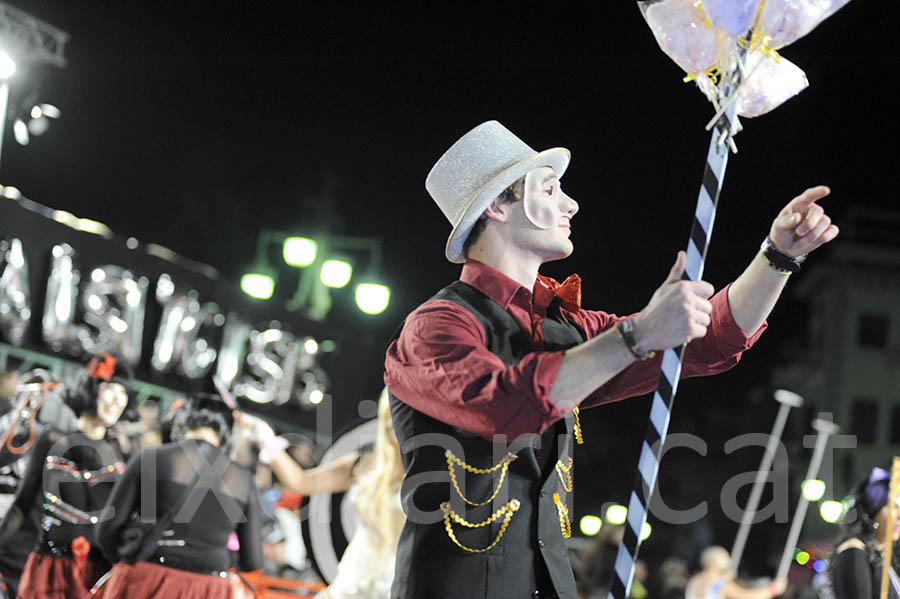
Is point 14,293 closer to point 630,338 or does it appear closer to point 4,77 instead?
point 4,77

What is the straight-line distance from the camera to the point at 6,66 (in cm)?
1213

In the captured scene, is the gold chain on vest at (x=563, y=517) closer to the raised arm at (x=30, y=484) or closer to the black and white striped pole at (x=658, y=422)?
the black and white striped pole at (x=658, y=422)

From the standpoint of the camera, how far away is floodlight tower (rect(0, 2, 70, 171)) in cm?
1207

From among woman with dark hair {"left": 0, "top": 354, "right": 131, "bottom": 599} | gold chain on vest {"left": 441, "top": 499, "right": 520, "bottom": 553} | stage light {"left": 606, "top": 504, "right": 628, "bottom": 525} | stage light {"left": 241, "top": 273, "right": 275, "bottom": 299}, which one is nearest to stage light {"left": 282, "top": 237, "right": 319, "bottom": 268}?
stage light {"left": 241, "top": 273, "right": 275, "bottom": 299}

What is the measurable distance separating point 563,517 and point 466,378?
61 cm

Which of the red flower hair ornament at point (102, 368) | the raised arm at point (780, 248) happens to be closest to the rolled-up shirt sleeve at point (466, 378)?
the raised arm at point (780, 248)

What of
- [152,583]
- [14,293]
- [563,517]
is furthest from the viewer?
[14,293]

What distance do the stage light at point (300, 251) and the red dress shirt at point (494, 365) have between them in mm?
15037

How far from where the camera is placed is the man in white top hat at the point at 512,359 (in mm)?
2299

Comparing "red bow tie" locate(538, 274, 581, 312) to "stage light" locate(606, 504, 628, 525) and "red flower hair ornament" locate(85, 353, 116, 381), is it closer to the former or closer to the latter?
"red flower hair ornament" locate(85, 353, 116, 381)

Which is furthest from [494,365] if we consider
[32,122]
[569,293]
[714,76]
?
[32,122]

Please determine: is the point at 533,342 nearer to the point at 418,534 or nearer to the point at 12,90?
the point at 418,534

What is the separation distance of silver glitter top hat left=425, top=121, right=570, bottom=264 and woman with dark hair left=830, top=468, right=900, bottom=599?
11.8 feet

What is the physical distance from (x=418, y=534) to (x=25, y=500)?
Answer: 4642 mm
